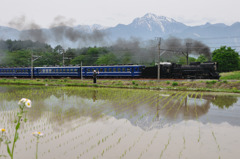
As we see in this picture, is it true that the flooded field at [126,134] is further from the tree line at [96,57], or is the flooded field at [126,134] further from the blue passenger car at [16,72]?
the tree line at [96,57]

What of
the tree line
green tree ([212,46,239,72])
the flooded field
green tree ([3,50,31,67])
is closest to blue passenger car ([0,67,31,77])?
the tree line

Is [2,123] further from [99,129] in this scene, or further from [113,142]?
[113,142]

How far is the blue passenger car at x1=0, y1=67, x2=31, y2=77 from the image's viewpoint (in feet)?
139

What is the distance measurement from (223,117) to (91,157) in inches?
262

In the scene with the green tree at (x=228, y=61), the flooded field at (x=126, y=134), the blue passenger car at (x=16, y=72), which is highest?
the green tree at (x=228, y=61)

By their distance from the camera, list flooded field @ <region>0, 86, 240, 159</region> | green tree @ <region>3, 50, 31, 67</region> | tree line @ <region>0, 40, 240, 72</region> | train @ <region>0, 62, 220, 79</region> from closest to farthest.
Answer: flooded field @ <region>0, 86, 240, 159</region> < train @ <region>0, 62, 220, 79</region> < tree line @ <region>0, 40, 240, 72</region> < green tree @ <region>3, 50, 31, 67</region>

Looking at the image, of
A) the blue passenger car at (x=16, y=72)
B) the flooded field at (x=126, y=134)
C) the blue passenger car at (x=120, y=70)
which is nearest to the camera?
the flooded field at (x=126, y=134)

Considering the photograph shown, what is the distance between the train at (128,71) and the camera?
2902 cm

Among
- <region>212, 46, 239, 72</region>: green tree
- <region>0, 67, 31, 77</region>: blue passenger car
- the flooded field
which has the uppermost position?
<region>212, 46, 239, 72</region>: green tree

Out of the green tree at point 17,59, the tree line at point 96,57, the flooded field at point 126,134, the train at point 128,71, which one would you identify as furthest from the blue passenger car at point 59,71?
the flooded field at point 126,134

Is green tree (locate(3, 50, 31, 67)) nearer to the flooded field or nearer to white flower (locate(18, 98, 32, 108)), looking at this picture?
the flooded field

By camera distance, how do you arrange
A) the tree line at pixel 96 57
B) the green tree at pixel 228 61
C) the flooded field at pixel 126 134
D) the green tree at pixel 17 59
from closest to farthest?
the flooded field at pixel 126 134, the green tree at pixel 228 61, the tree line at pixel 96 57, the green tree at pixel 17 59

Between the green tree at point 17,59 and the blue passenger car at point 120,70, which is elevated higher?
the green tree at point 17,59

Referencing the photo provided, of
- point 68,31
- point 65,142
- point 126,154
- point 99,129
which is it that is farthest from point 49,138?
point 68,31
